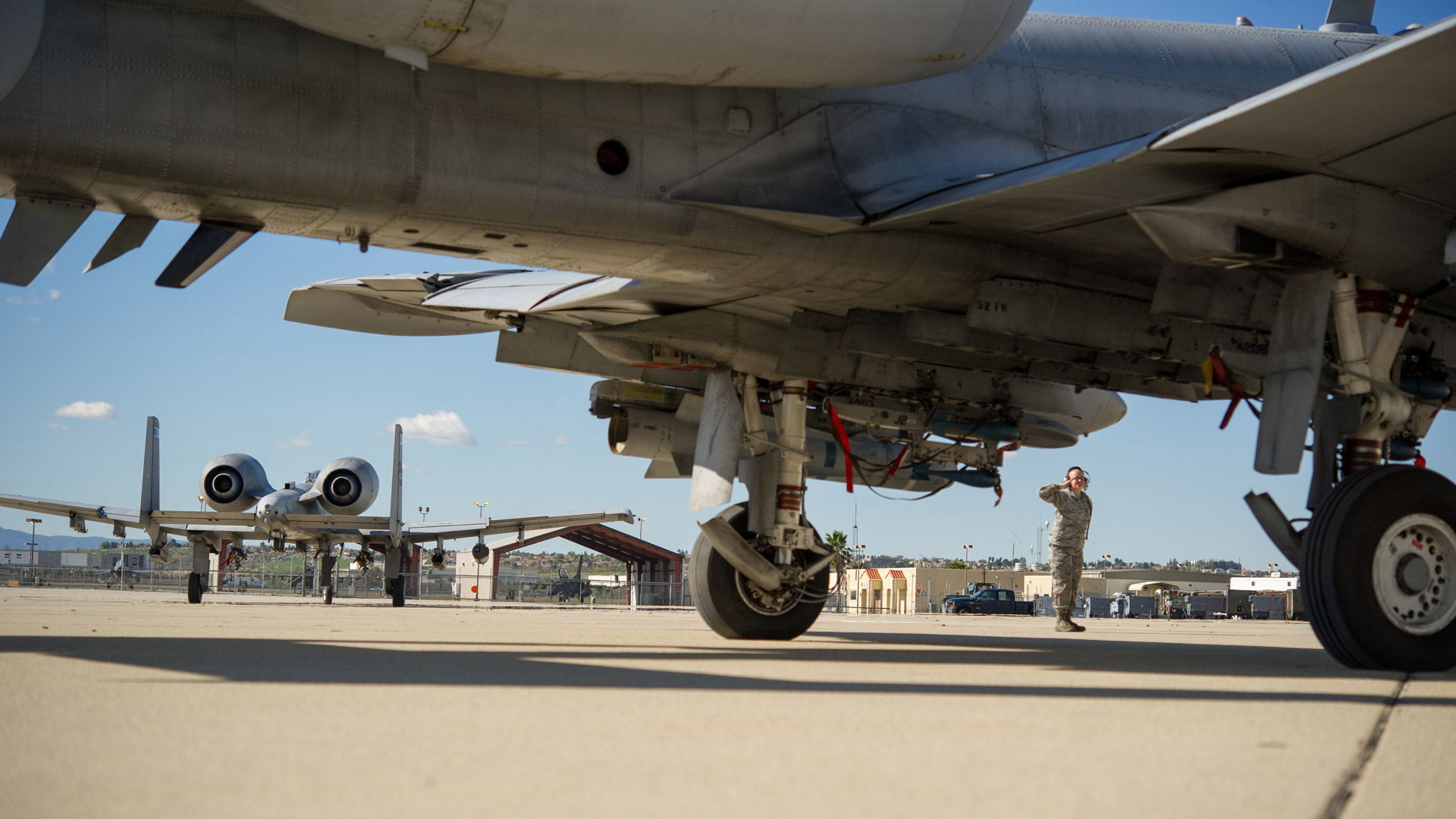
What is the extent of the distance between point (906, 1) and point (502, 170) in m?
2.23

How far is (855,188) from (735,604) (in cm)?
348

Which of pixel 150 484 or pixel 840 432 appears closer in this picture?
pixel 840 432

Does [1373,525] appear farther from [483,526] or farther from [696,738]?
[483,526]

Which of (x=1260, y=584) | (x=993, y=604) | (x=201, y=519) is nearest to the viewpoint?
(x=201, y=519)

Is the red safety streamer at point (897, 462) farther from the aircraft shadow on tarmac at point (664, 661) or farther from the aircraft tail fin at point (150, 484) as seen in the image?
the aircraft tail fin at point (150, 484)

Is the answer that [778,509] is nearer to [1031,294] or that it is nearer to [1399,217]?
[1031,294]

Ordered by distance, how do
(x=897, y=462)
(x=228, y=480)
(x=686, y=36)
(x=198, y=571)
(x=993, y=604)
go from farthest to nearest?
(x=993, y=604) → (x=228, y=480) → (x=198, y=571) → (x=897, y=462) → (x=686, y=36)

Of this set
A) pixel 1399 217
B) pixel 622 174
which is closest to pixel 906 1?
pixel 622 174

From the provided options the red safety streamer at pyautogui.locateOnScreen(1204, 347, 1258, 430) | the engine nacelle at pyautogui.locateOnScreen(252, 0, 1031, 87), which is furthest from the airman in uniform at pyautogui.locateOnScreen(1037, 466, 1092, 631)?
the engine nacelle at pyautogui.locateOnScreen(252, 0, 1031, 87)

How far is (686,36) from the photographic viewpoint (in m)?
5.41

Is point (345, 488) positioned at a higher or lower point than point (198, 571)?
higher

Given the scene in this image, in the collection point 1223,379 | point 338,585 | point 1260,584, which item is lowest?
point 338,585

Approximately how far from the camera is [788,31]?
555 cm

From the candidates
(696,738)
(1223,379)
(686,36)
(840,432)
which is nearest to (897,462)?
(840,432)
